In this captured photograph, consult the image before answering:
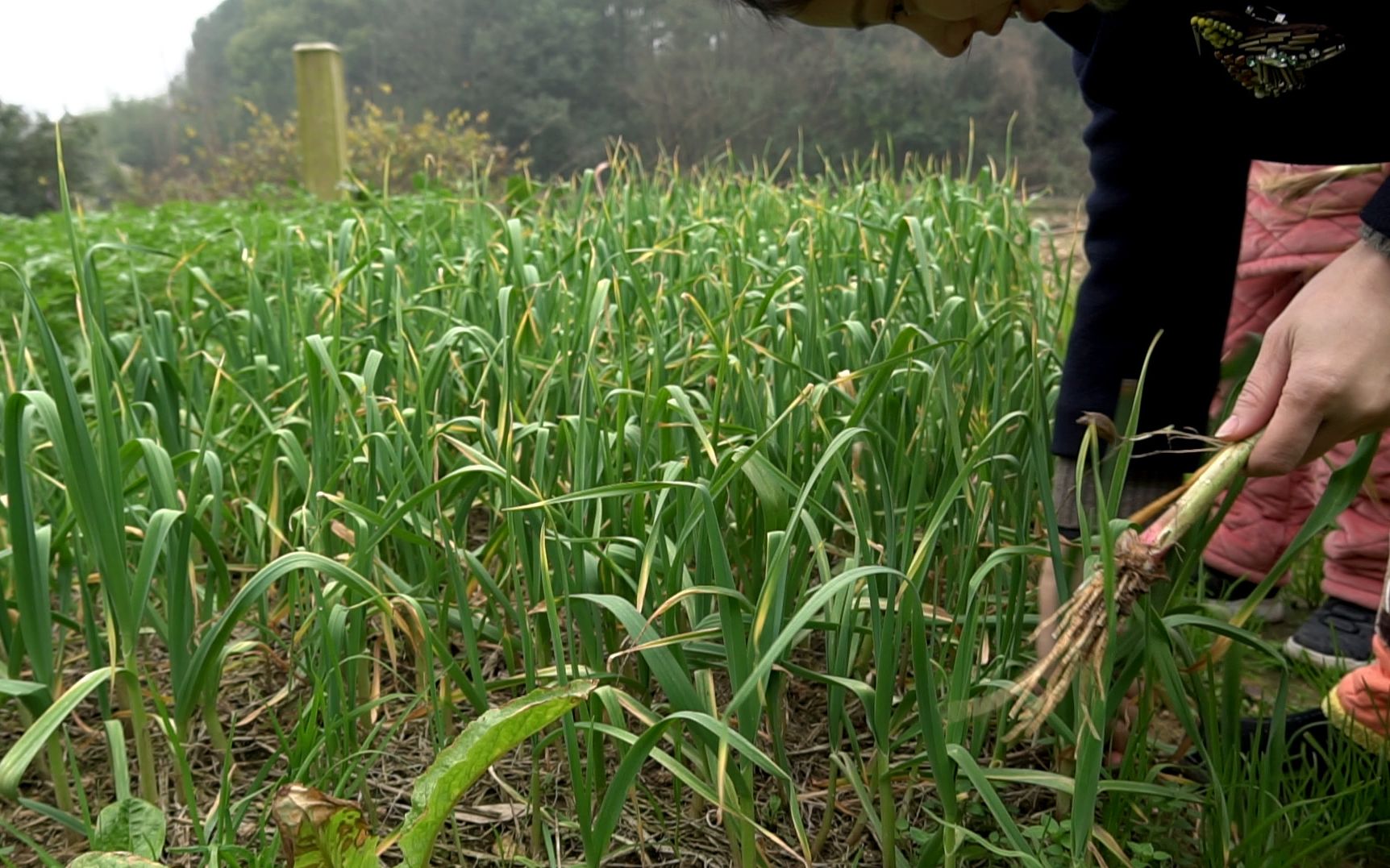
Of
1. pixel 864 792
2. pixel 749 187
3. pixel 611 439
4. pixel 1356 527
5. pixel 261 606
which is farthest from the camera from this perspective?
pixel 749 187

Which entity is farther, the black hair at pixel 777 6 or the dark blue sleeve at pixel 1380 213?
the black hair at pixel 777 6

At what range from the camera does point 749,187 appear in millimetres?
3854

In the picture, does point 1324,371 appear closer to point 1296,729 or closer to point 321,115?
point 1296,729

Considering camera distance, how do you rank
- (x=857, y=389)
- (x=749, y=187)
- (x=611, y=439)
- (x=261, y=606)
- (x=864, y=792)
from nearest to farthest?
1. (x=864, y=792)
2. (x=261, y=606)
3. (x=611, y=439)
4. (x=857, y=389)
5. (x=749, y=187)

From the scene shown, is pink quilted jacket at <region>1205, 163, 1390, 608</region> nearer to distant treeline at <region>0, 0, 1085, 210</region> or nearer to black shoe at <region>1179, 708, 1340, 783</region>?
black shoe at <region>1179, 708, 1340, 783</region>

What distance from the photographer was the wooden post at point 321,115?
6531 millimetres

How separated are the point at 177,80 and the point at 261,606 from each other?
9176mm

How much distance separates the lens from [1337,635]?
1.56 metres

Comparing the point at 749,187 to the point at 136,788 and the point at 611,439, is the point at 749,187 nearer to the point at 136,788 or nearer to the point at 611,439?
the point at 611,439

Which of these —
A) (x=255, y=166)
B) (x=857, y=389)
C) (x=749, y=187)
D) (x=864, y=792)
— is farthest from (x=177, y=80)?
(x=864, y=792)

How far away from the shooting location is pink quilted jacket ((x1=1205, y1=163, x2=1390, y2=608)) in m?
1.62

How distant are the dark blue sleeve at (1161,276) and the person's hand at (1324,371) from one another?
29 cm

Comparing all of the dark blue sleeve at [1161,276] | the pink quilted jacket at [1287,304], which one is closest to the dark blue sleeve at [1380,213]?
the dark blue sleeve at [1161,276]

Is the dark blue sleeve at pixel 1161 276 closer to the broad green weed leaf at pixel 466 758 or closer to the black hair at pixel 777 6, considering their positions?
the black hair at pixel 777 6
